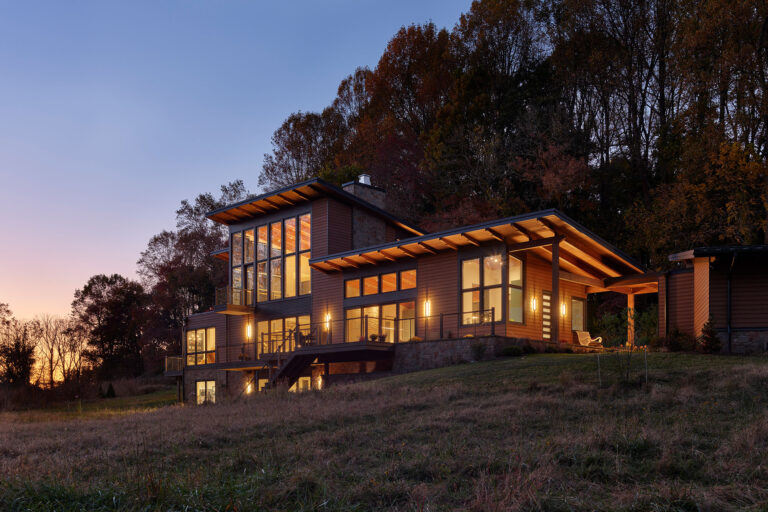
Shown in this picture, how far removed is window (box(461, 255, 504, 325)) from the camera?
20.6m

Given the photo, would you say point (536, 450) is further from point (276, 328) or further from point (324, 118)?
point (324, 118)

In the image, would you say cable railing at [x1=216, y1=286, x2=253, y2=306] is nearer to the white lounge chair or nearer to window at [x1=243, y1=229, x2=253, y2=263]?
window at [x1=243, y1=229, x2=253, y2=263]

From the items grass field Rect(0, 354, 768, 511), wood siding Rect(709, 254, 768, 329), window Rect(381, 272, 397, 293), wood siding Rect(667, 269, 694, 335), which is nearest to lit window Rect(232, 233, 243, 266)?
window Rect(381, 272, 397, 293)

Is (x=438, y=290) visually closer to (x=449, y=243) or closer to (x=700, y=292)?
(x=449, y=243)

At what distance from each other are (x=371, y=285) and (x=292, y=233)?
16.3 feet

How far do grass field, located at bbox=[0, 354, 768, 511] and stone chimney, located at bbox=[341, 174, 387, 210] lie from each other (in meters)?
15.3

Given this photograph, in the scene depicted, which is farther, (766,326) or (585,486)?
(766,326)

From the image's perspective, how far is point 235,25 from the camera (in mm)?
26094

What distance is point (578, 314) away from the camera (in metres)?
24.8

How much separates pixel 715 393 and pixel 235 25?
22538 millimetres

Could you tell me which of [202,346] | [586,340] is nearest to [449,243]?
[586,340]

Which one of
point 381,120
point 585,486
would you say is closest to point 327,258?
point 585,486

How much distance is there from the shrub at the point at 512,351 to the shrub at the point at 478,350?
601 mm

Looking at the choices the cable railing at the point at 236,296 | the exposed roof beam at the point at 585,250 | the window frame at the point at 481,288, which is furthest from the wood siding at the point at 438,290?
the cable railing at the point at 236,296
